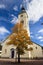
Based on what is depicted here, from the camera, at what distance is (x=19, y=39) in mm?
3795

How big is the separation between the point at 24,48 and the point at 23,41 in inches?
7.7

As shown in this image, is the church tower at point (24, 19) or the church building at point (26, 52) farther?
the church tower at point (24, 19)

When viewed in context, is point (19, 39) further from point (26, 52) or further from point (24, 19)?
point (24, 19)

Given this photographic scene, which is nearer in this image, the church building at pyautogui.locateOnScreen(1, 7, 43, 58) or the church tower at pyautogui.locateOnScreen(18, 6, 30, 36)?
the church building at pyautogui.locateOnScreen(1, 7, 43, 58)

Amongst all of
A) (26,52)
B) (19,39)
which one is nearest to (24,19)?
(19,39)

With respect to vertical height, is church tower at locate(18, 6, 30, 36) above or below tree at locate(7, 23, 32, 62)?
above

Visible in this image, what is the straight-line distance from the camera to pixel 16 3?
3934 millimetres

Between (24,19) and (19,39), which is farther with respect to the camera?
(19,39)

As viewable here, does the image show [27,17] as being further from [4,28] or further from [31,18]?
[4,28]

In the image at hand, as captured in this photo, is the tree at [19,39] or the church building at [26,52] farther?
the tree at [19,39]

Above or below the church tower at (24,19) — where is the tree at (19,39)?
below

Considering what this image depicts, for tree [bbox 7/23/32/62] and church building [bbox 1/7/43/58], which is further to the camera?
tree [bbox 7/23/32/62]

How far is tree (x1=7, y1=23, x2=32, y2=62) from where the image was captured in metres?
3.65

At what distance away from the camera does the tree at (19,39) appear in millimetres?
3646
